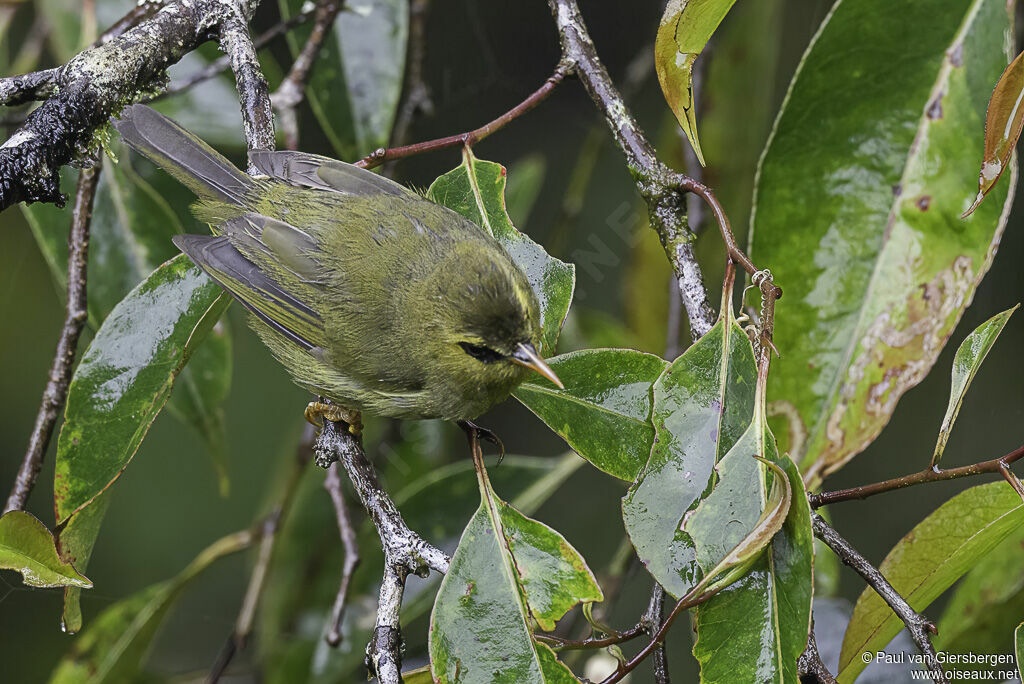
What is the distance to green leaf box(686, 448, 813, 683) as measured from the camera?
1.17 metres

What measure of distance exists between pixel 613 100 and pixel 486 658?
96 cm

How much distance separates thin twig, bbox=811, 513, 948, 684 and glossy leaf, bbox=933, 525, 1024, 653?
0.74 metres

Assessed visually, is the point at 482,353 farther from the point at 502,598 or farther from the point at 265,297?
the point at 502,598

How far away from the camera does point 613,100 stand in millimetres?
1671

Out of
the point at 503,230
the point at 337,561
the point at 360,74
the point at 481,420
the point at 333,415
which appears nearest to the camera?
the point at 503,230

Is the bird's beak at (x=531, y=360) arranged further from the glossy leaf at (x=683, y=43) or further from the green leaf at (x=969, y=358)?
the green leaf at (x=969, y=358)

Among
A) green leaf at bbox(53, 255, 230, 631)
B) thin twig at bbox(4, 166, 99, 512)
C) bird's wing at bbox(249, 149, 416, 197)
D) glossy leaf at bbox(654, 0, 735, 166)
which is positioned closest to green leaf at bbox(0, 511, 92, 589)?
green leaf at bbox(53, 255, 230, 631)

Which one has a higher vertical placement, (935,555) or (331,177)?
(331,177)

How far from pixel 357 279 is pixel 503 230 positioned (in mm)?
489

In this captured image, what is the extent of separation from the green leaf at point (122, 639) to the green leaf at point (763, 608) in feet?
5.02

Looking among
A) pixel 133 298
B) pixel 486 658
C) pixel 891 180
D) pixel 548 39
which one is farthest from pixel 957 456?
pixel 133 298

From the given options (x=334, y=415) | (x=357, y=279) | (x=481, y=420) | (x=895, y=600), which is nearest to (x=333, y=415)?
(x=334, y=415)

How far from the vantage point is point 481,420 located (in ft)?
12.2

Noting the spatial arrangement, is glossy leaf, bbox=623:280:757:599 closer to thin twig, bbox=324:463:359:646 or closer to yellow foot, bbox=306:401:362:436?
yellow foot, bbox=306:401:362:436
